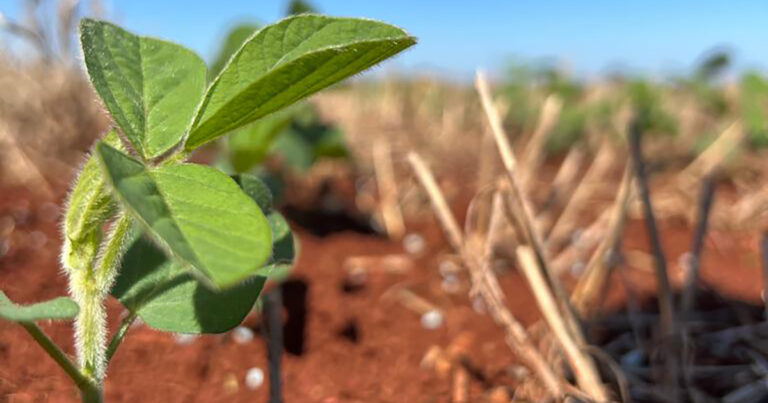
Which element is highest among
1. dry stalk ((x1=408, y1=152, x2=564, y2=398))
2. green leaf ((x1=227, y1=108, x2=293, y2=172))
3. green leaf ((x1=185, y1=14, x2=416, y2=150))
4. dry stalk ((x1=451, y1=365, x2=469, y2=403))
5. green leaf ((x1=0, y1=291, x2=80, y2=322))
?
green leaf ((x1=185, y1=14, x2=416, y2=150))

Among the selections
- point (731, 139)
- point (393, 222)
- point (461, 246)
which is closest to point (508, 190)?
point (461, 246)

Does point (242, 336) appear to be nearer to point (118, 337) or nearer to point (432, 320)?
point (432, 320)

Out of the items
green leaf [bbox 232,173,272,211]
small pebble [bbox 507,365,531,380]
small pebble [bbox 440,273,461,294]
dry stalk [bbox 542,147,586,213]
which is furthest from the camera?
dry stalk [bbox 542,147,586,213]

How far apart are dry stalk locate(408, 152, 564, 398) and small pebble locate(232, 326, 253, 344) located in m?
0.35

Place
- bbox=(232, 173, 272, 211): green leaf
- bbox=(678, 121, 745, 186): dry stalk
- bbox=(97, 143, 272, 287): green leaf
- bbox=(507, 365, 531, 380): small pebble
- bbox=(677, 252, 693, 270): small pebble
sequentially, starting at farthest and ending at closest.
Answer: bbox=(678, 121, 745, 186): dry stalk, bbox=(677, 252, 693, 270): small pebble, bbox=(507, 365, 531, 380): small pebble, bbox=(232, 173, 272, 211): green leaf, bbox=(97, 143, 272, 287): green leaf

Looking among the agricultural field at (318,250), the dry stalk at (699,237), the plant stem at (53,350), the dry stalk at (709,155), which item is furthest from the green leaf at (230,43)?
the dry stalk at (709,155)

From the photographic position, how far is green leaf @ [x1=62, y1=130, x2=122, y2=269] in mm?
626

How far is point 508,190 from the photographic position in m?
1.20

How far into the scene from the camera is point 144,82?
27.0 inches

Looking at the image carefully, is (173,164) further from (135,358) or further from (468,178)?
(468,178)

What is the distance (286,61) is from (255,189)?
0.30 meters

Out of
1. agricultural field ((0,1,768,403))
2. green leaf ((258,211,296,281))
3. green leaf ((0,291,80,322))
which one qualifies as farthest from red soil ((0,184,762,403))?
green leaf ((0,291,80,322))

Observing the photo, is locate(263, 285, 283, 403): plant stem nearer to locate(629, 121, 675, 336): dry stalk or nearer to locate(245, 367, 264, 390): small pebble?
locate(245, 367, 264, 390): small pebble

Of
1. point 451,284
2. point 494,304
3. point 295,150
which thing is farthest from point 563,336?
point 295,150
